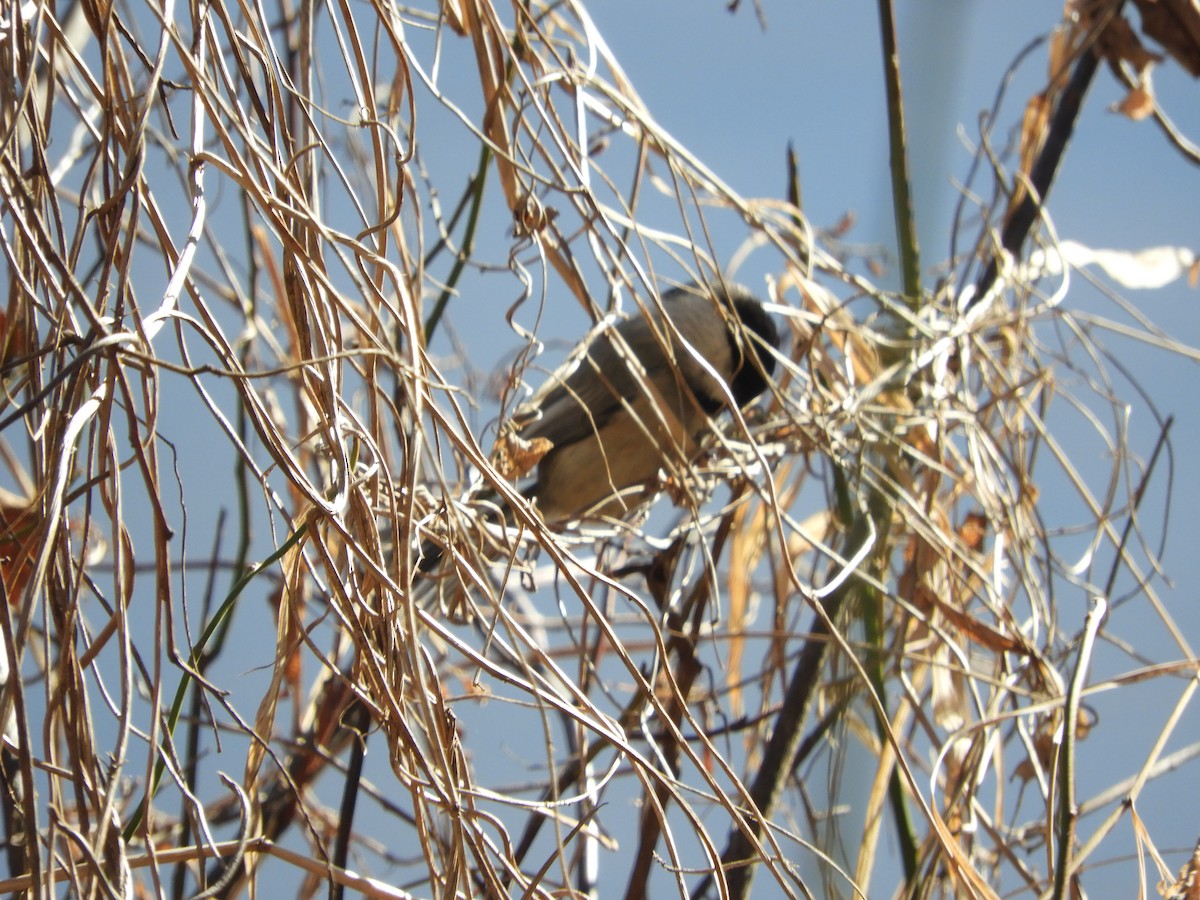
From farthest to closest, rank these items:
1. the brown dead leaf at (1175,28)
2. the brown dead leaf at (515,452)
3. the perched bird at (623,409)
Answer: the perched bird at (623,409) < the brown dead leaf at (1175,28) < the brown dead leaf at (515,452)

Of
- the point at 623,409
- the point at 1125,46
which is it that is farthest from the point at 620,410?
the point at 1125,46

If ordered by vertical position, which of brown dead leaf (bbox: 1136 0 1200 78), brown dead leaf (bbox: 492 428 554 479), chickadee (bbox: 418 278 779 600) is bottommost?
brown dead leaf (bbox: 492 428 554 479)

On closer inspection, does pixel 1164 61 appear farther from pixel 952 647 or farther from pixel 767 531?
→ pixel 952 647

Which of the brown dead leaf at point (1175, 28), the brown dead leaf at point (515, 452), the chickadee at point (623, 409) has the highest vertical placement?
the brown dead leaf at point (1175, 28)

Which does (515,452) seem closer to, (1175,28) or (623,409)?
(623,409)

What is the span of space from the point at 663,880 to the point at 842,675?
2.43 ft

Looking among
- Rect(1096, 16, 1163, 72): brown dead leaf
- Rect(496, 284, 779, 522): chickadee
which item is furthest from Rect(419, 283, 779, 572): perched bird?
Rect(1096, 16, 1163, 72): brown dead leaf

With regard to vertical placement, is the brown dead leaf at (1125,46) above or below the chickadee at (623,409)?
above

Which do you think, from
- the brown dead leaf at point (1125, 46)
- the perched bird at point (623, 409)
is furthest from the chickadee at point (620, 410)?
the brown dead leaf at point (1125, 46)

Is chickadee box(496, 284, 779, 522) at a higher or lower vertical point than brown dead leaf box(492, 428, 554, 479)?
higher

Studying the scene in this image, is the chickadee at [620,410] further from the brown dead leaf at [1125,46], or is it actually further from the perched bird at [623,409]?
the brown dead leaf at [1125,46]

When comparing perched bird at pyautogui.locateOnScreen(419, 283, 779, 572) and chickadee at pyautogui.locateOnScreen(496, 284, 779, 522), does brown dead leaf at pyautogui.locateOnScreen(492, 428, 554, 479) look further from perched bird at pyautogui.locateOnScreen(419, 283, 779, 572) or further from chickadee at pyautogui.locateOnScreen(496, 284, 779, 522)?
chickadee at pyautogui.locateOnScreen(496, 284, 779, 522)

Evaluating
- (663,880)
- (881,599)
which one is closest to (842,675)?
(881,599)

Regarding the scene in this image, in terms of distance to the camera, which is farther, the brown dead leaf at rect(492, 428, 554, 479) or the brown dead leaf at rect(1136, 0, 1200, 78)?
the brown dead leaf at rect(1136, 0, 1200, 78)
